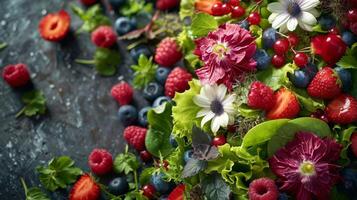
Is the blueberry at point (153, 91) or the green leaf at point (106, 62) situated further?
the green leaf at point (106, 62)

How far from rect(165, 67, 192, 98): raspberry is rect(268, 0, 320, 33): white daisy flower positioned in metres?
0.30

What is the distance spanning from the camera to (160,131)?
1.42 m

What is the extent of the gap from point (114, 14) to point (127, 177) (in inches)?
22.5

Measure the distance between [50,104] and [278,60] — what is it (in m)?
0.72

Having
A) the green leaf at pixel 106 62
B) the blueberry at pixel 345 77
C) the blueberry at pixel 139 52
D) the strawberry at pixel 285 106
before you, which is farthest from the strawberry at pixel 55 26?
the blueberry at pixel 345 77

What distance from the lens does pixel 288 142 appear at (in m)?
1.19

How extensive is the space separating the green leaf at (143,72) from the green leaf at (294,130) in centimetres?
50

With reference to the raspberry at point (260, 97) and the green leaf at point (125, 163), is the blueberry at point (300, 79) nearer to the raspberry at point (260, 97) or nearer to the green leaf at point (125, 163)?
the raspberry at point (260, 97)

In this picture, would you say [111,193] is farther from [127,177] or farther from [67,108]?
[67,108]

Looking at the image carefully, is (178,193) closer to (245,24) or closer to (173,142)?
A: (173,142)

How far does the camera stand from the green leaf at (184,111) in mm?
1304

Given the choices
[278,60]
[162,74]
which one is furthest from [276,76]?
[162,74]

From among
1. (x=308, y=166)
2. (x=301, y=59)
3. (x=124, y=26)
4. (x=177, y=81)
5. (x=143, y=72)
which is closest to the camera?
(x=308, y=166)

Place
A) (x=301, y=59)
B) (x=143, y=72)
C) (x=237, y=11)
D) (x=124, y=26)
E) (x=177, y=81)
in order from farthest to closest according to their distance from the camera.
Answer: (x=124, y=26), (x=143, y=72), (x=177, y=81), (x=237, y=11), (x=301, y=59)
